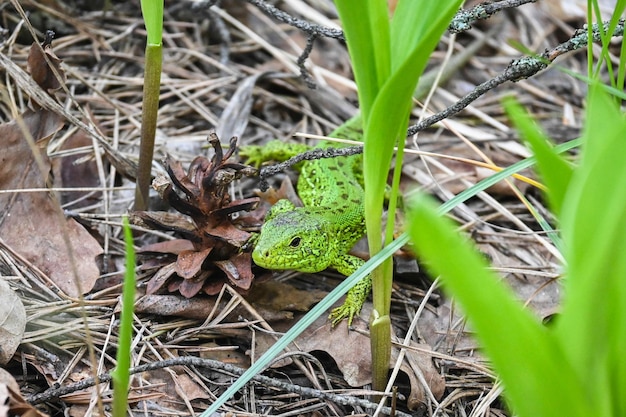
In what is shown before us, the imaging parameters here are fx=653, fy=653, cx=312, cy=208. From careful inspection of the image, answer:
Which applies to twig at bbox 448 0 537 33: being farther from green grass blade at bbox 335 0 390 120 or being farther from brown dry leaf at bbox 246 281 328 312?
brown dry leaf at bbox 246 281 328 312

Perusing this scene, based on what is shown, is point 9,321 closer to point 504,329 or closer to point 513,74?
point 504,329

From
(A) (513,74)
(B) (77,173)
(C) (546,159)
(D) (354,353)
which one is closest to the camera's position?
(C) (546,159)

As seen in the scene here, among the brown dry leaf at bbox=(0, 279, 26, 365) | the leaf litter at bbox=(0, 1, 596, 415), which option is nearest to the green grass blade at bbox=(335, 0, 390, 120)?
the leaf litter at bbox=(0, 1, 596, 415)

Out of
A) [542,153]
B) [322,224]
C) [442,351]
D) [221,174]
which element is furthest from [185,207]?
[542,153]

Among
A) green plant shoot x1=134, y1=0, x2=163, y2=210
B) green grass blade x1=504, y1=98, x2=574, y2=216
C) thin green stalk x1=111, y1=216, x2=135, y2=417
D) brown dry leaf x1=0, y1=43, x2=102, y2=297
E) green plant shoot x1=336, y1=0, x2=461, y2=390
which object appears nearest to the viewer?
green grass blade x1=504, y1=98, x2=574, y2=216

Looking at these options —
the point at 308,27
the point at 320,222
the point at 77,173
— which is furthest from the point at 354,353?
the point at 77,173
